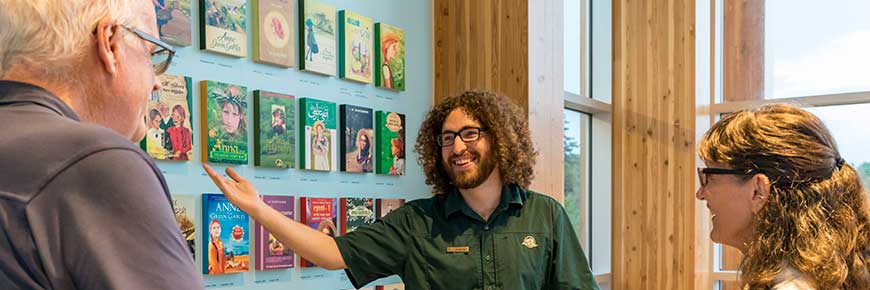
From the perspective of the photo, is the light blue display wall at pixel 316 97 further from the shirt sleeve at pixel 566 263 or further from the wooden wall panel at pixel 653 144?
the wooden wall panel at pixel 653 144

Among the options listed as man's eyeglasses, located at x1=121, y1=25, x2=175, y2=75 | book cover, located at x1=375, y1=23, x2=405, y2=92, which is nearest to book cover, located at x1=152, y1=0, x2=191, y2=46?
book cover, located at x1=375, y1=23, x2=405, y2=92

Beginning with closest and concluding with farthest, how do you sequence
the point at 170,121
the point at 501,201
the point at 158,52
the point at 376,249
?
the point at 158,52
the point at 170,121
the point at 376,249
the point at 501,201

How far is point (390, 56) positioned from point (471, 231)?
3.64 ft

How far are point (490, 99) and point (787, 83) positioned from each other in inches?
135

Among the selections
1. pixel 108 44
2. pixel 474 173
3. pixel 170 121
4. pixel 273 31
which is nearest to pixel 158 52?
pixel 108 44

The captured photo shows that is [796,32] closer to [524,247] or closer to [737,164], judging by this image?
[524,247]

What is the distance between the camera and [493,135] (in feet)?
10.0

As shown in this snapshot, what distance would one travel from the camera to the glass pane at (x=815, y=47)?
18.2 feet

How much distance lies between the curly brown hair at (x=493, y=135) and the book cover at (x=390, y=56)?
0.54m

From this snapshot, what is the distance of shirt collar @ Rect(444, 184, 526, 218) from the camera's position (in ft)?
9.73

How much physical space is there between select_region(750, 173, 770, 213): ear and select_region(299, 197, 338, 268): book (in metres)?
1.78

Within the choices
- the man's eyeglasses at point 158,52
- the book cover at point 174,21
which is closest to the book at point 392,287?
the book cover at point 174,21

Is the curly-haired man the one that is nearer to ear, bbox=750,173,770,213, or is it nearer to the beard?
the beard

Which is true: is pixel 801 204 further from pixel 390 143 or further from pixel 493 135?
pixel 390 143
